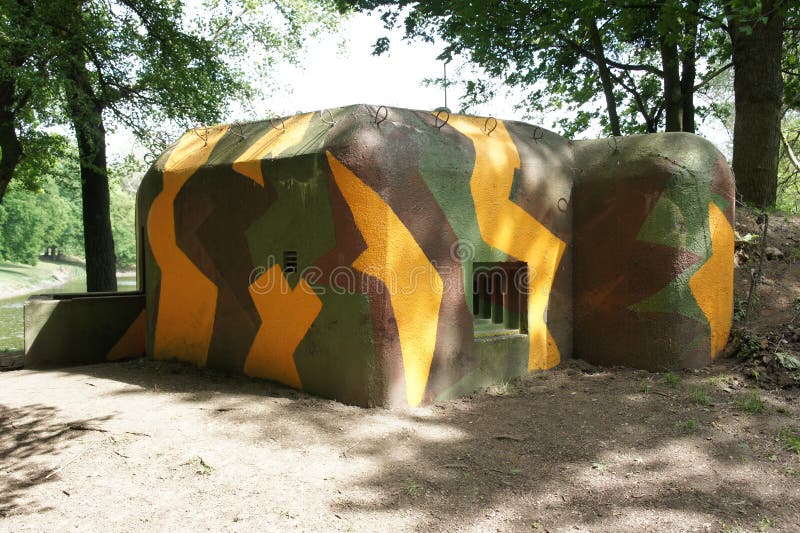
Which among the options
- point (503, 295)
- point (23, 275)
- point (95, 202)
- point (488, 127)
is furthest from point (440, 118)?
point (23, 275)

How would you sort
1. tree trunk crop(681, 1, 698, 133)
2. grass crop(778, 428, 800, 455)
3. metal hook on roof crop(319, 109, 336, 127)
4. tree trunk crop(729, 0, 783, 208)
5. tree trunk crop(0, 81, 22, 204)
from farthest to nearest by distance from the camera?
1. tree trunk crop(681, 1, 698, 133)
2. tree trunk crop(0, 81, 22, 204)
3. tree trunk crop(729, 0, 783, 208)
4. metal hook on roof crop(319, 109, 336, 127)
5. grass crop(778, 428, 800, 455)

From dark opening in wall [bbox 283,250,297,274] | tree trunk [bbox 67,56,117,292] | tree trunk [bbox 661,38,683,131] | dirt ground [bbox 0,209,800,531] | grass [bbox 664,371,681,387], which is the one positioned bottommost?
dirt ground [bbox 0,209,800,531]

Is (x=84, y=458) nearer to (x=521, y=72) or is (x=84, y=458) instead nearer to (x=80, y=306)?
(x=80, y=306)

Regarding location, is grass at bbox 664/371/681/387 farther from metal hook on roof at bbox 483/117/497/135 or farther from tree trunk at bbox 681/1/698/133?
tree trunk at bbox 681/1/698/133

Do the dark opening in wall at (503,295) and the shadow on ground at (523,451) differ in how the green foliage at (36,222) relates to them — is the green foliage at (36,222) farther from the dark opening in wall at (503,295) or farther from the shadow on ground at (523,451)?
the shadow on ground at (523,451)

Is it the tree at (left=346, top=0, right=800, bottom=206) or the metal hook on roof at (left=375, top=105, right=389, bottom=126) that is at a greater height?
the tree at (left=346, top=0, right=800, bottom=206)

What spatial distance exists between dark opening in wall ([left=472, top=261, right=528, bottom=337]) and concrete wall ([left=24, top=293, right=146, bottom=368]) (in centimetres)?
475

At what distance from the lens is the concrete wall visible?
7.35 metres

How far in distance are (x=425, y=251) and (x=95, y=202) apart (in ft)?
30.5

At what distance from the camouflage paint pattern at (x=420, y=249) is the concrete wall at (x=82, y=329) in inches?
39.1

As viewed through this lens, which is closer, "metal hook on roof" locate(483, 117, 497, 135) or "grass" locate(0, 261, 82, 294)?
"metal hook on roof" locate(483, 117, 497, 135)

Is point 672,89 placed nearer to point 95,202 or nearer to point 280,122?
point 280,122

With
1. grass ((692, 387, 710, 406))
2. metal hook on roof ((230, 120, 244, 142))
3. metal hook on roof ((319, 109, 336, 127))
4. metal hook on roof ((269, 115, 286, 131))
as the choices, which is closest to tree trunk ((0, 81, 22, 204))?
metal hook on roof ((230, 120, 244, 142))

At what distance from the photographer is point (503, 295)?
20.8ft
